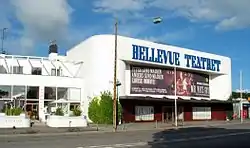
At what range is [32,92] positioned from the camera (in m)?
45.1

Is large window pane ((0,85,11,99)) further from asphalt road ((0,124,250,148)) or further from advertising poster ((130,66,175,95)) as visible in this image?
asphalt road ((0,124,250,148))

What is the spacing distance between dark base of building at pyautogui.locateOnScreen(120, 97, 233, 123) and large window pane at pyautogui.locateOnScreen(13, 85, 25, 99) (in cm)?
1163

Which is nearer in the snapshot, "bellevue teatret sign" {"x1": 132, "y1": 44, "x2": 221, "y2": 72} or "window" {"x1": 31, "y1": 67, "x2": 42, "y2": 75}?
"bellevue teatret sign" {"x1": 132, "y1": 44, "x2": 221, "y2": 72}

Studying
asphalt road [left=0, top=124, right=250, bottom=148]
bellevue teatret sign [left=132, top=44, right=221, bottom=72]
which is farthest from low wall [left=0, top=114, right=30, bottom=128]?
bellevue teatret sign [left=132, top=44, right=221, bottom=72]

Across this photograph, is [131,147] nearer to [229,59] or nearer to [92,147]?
[92,147]

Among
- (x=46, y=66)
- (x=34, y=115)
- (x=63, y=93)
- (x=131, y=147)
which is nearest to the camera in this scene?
(x=131, y=147)

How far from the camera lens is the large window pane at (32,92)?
44625 mm

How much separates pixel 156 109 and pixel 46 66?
16.0 m

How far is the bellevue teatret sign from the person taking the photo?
4825cm

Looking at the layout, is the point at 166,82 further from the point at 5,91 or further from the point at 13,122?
the point at 13,122

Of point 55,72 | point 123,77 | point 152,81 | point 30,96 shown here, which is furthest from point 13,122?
point 152,81

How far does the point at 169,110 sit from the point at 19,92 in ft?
69.8

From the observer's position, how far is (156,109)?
5228cm

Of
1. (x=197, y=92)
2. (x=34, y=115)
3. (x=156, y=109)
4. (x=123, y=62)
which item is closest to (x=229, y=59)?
(x=197, y=92)
